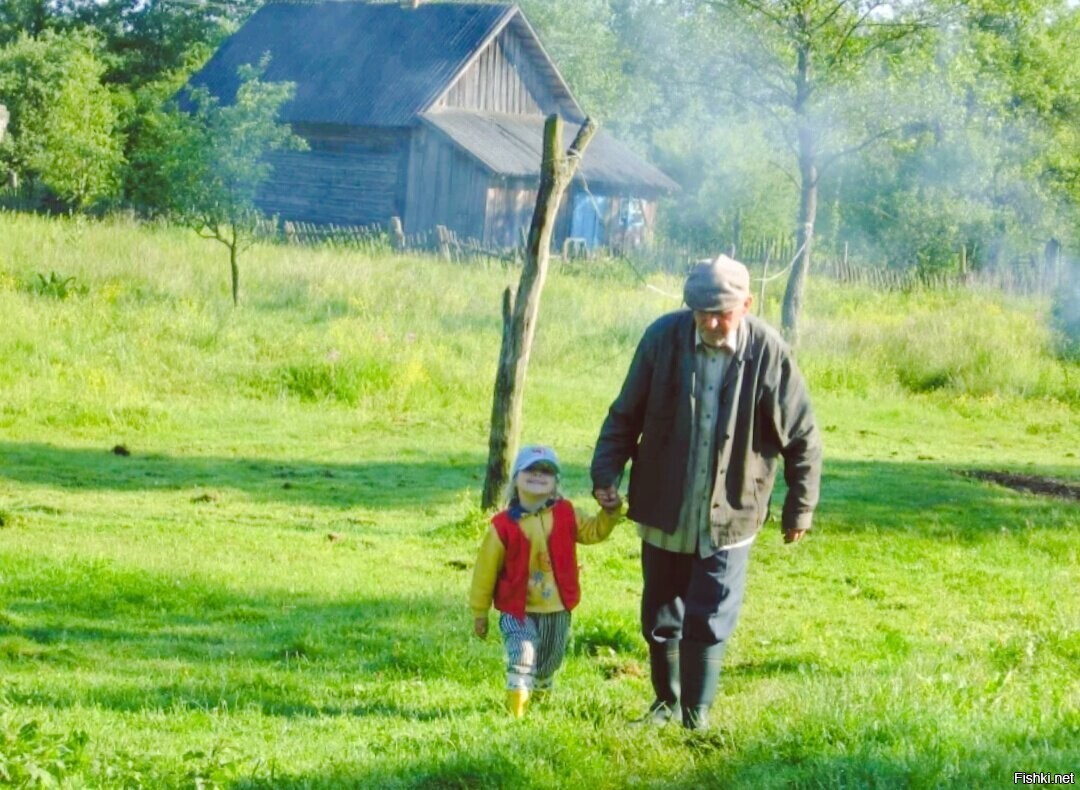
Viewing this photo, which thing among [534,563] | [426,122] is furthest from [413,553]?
[426,122]

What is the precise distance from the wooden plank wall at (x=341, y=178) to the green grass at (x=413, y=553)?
56.9 ft

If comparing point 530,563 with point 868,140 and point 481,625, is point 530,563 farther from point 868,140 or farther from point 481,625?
point 868,140

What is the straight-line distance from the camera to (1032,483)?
15508 millimetres

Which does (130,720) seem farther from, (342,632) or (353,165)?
(353,165)

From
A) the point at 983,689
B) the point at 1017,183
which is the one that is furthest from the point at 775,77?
the point at 983,689

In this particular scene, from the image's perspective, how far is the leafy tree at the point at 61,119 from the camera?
40156 millimetres

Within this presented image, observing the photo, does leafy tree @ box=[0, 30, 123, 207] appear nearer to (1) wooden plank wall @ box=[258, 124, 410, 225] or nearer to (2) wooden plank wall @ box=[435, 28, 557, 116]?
(1) wooden plank wall @ box=[258, 124, 410, 225]

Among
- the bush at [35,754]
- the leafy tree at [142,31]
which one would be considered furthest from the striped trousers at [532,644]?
the leafy tree at [142,31]

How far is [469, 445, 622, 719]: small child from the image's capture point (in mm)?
6715

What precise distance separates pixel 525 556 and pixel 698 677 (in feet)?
2.89

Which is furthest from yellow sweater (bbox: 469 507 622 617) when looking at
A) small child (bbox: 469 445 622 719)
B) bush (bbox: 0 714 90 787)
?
bush (bbox: 0 714 90 787)

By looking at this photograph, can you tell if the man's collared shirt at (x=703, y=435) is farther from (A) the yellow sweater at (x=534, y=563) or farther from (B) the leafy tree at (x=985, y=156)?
(B) the leafy tree at (x=985, y=156)

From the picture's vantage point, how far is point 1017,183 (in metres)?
40.5

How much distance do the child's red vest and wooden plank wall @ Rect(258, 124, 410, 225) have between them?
37397 millimetres
